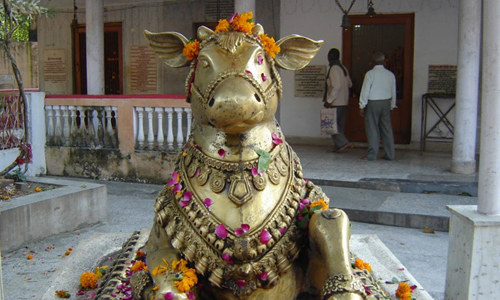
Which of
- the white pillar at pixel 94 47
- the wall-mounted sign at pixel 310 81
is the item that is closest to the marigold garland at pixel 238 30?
the white pillar at pixel 94 47

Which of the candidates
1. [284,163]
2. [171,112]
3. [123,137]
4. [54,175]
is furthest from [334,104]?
[284,163]

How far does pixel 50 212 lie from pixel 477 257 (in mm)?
3829

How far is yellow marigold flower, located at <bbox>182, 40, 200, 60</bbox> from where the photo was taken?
8.12 ft

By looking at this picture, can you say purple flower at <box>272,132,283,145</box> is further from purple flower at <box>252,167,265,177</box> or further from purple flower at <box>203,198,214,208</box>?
purple flower at <box>203,198,214,208</box>

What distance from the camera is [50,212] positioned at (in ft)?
17.5

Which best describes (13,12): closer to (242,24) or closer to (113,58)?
(242,24)

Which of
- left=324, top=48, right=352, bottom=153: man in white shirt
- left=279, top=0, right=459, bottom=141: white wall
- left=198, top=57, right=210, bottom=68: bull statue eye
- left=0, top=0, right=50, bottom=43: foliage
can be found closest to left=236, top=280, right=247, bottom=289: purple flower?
left=198, top=57, right=210, bottom=68: bull statue eye

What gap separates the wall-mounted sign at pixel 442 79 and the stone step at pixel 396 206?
10.7 ft

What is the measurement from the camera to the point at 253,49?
2359mm

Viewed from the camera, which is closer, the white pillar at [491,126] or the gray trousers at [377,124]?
the white pillar at [491,126]

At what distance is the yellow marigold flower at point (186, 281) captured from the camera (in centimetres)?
219

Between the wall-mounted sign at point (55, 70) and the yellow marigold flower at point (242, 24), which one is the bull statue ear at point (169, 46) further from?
the wall-mounted sign at point (55, 70)

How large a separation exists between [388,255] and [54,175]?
644 cm

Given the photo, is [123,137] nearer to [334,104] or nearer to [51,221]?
[51,221]
